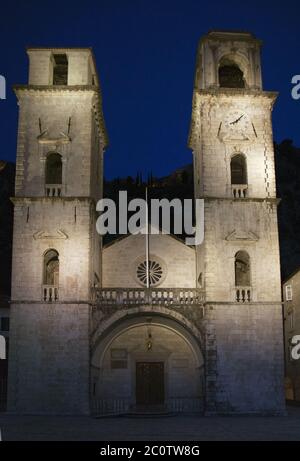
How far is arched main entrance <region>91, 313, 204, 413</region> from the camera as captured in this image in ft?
87.8

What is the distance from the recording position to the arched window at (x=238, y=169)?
2830 cm

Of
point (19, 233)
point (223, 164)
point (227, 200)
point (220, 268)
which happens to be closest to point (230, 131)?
point (223, 164)

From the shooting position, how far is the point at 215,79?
28688mm

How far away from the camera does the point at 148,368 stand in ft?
91.8

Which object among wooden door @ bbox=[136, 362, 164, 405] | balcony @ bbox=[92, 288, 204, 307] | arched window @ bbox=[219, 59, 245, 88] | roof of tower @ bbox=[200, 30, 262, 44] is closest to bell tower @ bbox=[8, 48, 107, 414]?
balcony @ bbox=[92, 288, 204, 307]

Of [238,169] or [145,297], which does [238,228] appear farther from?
[145,297]

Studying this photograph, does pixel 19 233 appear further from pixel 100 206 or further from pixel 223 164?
pixel 223 164

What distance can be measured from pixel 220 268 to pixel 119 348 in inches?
252

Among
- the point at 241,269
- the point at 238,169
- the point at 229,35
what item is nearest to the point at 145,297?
the point at 241,269

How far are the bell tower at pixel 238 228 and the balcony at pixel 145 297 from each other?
0.90 m

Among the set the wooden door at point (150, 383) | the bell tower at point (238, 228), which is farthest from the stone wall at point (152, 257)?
the wooden door at point (150, 383)

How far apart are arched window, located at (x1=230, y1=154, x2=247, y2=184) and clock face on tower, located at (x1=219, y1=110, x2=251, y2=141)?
997 millimetres

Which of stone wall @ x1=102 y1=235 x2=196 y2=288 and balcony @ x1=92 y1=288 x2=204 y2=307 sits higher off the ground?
Answer: stone wall @ x1=102 y1=235 x2=196 y2=288

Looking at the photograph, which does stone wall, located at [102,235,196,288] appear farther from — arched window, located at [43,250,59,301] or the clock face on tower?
the clock face on tower
